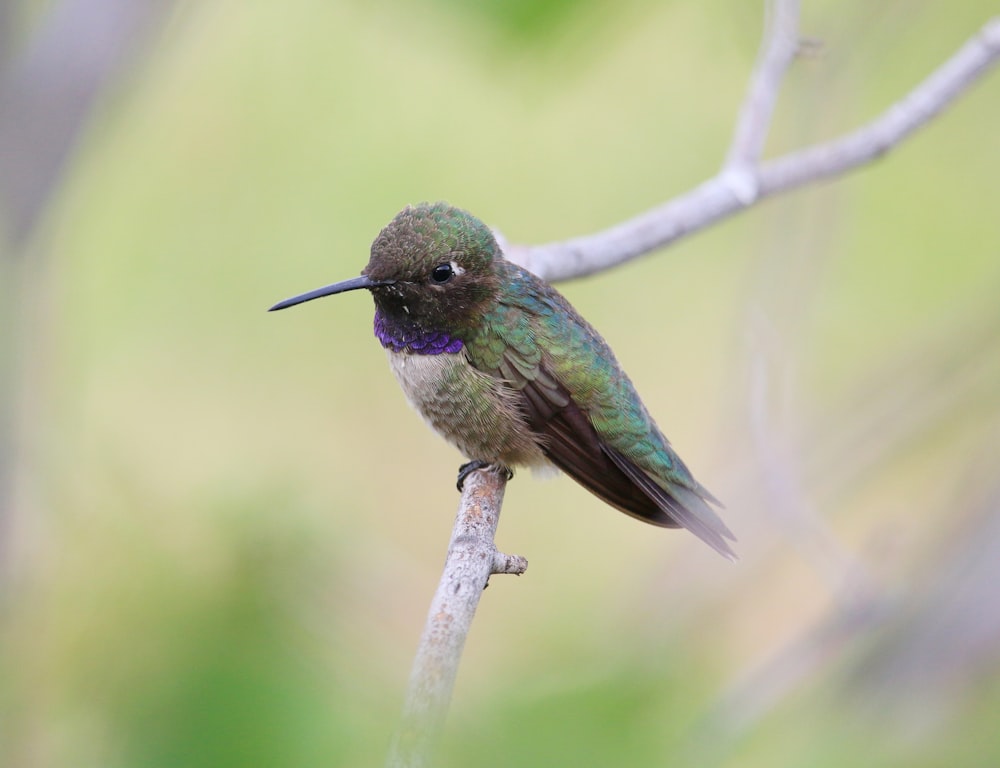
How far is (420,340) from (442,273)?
228 millimetres

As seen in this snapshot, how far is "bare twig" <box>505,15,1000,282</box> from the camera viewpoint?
3.20m

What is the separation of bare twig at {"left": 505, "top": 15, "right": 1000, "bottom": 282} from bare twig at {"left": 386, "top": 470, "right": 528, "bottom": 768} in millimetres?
700

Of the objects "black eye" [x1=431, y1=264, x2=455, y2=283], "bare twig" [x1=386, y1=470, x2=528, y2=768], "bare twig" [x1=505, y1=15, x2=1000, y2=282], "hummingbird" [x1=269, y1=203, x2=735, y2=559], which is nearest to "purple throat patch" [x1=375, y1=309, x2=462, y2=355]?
"hummingbird" [x1=269, y1=203, x2=735, y2=559]

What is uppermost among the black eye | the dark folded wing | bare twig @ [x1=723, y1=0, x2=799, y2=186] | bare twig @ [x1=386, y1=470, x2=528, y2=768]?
bare twig @ [x1=723, y1=0, x2=799, y2=186]

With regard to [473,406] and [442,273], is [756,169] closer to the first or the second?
[442,273]

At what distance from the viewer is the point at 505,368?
11.1ft

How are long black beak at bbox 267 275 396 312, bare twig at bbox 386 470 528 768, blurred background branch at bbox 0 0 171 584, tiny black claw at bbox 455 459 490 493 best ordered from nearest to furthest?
bare twig at bbox 386 470 528 768 → blurred background branch at bbox 0 0 171 584 → long black beak at bbox 267 275 396 312 → tiny black claw at bbox 455 459 490 493

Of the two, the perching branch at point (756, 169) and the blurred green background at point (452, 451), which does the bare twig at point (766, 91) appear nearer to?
the perching branch at point (756, 169)

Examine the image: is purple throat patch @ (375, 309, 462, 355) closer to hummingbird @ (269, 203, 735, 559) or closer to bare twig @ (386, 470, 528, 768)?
hummingbird @ (269, 203, 735, 559)

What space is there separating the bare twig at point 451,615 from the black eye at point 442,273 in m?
0.62

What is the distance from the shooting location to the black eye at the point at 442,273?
3.34m

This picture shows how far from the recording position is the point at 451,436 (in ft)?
11.6

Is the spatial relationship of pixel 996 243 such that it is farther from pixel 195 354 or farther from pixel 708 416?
pixel 195 354

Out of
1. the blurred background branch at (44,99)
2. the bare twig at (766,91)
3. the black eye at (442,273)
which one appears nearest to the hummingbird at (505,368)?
the black eye at (442,273)
